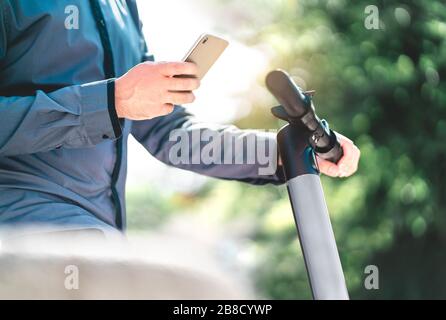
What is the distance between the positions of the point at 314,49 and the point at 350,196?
710 mm

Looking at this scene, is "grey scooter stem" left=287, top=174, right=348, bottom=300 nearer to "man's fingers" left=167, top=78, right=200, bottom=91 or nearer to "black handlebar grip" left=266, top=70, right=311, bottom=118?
"black handlebar grip" left=266, top=70, right=311, bottom=118

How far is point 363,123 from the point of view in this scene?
398 cm

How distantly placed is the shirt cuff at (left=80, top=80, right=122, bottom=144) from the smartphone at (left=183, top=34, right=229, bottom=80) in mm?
136

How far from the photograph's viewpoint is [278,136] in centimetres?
134

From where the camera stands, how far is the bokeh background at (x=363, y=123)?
388cm

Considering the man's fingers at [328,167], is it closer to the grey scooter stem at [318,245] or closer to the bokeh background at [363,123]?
the grey scooter stem at [318,245]

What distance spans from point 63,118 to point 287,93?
0.38m

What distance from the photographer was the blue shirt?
1.38 meters

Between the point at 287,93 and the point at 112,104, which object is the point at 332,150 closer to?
the point at 287,93

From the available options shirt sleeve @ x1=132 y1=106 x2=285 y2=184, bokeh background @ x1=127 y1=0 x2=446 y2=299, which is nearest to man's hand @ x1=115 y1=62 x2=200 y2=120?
shirt sleeve @ x1=132 y1=106 x2=285 y2=184
